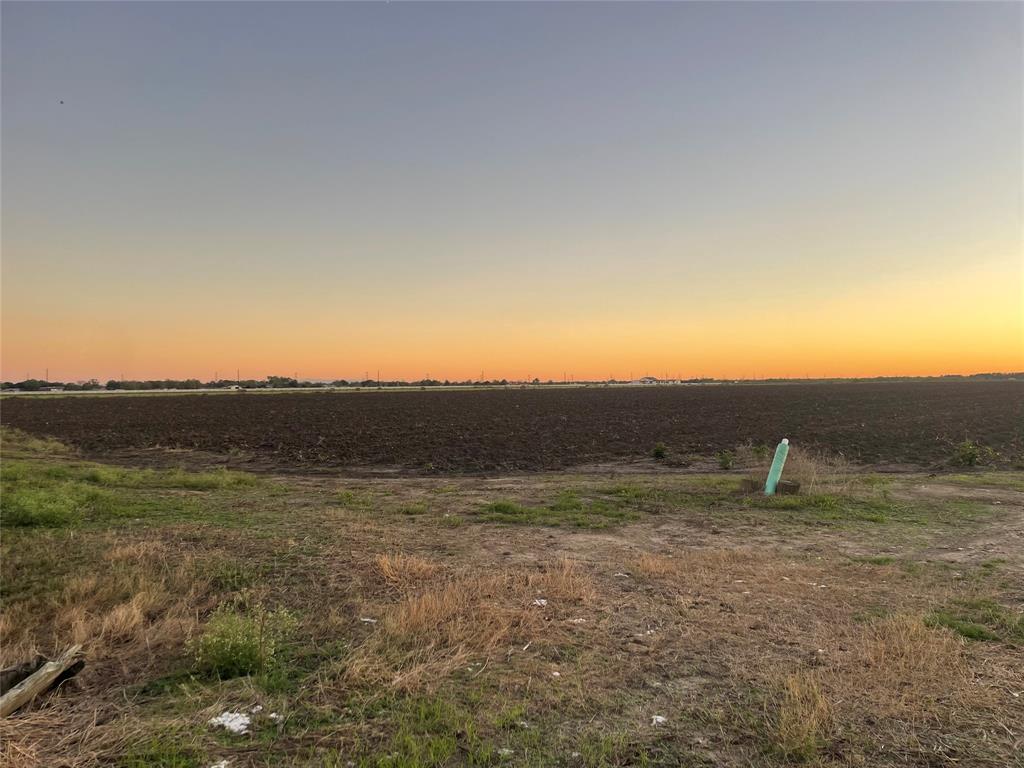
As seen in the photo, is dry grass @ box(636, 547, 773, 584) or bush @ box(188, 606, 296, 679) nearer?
bush @ box(188, 606, 296, 679)

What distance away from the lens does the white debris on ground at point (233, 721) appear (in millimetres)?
3820

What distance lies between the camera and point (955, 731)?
12.2 ft

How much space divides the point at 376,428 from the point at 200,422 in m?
17.1

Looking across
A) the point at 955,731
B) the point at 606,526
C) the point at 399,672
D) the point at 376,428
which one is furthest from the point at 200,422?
the point at 955,731

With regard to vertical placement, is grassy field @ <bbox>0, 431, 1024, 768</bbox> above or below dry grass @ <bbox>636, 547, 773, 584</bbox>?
above

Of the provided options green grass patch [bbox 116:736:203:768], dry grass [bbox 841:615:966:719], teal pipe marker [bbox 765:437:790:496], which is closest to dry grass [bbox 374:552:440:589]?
green grass patch [bbox 116:736:203:768]

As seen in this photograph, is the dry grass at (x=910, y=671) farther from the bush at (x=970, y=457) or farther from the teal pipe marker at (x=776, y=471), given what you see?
the bush at (x=970, y=457)

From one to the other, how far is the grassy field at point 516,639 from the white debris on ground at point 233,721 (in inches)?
1.8

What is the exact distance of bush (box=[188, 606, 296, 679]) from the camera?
4664mm

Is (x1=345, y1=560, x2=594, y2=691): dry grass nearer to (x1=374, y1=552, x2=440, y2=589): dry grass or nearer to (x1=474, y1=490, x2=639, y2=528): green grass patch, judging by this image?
(x1=374, y1=552, x2=440, y2=589): dry grass

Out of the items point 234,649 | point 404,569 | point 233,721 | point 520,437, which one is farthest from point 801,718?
point 520,437

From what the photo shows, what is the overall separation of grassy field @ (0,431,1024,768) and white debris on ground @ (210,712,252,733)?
45 mm

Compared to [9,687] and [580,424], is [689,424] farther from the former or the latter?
[9,687]

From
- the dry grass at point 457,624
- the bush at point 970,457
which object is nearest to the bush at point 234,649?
the dry grass at point 457,624
